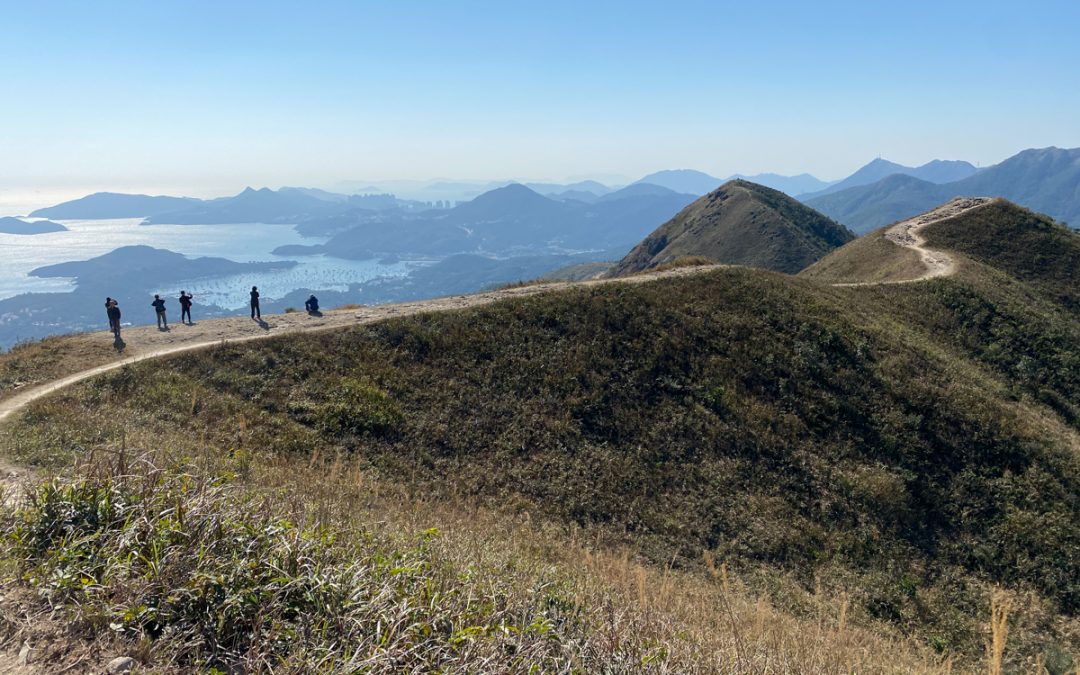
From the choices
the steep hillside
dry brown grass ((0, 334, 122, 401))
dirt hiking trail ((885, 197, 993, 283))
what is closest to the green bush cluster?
dry brown grass ((0, 334, 122, 401))

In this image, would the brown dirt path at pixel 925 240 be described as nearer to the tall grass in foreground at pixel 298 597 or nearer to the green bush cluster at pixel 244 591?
the tall grass in foreground at pixel 298 597

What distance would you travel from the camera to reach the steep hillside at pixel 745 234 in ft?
337

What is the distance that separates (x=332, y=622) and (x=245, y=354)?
2148cm

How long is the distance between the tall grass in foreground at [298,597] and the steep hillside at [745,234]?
91.6 meters

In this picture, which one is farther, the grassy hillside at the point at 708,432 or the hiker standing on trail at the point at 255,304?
the hiker standing on trail at the point at 255,304

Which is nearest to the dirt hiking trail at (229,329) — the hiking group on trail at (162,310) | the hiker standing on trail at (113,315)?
the hiking group on trail at (162,310)

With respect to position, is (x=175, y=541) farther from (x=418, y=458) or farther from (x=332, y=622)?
(x=418, y=458)

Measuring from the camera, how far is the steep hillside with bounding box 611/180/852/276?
102812 mm

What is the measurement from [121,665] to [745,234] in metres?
121

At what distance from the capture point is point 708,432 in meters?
22.5

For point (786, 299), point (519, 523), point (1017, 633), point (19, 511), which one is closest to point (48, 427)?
point (19, 511)

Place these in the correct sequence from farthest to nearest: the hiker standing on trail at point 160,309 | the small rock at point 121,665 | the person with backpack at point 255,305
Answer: the person with backpack at point 255,305 < the hiker standing on trail at point 160,309 < the small rock at point 121,665

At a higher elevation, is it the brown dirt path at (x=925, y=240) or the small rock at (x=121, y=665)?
the brown dirt path at (x=925, y=240)

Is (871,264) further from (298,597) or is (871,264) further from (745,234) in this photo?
(298,597)
